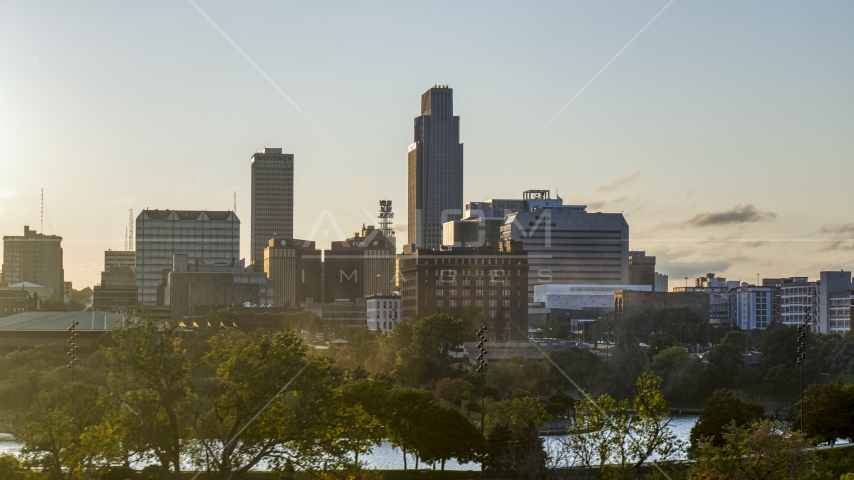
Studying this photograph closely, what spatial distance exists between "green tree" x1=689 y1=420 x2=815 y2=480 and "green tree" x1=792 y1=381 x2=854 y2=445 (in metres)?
27.6

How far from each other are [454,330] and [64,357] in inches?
1668

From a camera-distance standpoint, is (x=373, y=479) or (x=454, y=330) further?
(x=454, y=330)

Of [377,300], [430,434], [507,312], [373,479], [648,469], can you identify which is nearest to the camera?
[373,479]

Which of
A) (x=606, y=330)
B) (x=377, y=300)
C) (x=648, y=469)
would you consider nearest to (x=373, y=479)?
(x=648, y=469)

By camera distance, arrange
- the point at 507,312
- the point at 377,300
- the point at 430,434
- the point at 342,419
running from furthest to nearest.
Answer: the point at 377,300 < the point at 507,312 < the point at 430,434 < the point at 342,419

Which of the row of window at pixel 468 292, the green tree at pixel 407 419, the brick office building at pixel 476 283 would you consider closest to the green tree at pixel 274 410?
the green tree at pixel 407 419

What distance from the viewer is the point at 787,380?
388 ft

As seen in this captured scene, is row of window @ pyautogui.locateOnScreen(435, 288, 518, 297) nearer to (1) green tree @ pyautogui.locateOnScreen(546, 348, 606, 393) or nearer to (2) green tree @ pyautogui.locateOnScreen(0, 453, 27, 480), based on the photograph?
(1) green tree @ pyautogui.locateOnScreen(546, 348, 606, 393)

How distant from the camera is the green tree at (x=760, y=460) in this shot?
45.8 meters

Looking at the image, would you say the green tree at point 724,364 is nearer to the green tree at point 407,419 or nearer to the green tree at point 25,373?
the green tree at point 407,419

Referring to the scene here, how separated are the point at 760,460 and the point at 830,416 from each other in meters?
32.2

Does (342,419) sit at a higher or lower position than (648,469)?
higher

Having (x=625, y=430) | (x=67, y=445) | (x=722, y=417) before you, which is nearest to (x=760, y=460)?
(x=625, y=430)

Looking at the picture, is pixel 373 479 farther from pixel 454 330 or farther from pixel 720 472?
pixel 454 330
